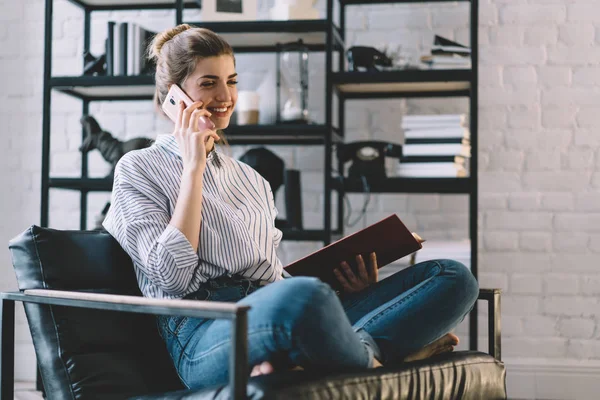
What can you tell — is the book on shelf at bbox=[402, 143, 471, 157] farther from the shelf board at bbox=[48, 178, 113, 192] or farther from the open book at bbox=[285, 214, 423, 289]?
the shelf board at bbox=[48, 178, 113, 192]

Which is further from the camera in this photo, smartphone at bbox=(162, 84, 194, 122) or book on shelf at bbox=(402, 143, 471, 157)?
book on shelf at bbox=(402, 143, 471, 157)

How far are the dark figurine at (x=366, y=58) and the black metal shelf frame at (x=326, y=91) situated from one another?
0.15 ft

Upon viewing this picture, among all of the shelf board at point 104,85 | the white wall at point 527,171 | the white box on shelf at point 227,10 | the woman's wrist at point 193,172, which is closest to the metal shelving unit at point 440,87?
the white wall at point 527,171

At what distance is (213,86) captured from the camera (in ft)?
6.72

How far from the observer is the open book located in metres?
1.85

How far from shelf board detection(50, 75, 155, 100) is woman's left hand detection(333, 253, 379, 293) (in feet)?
4.37

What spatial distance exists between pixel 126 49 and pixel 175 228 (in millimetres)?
1514

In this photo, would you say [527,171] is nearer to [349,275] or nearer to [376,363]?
[349,275]

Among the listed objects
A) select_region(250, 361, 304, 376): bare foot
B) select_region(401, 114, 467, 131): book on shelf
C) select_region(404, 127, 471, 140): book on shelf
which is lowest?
select_region(250, 361, 304, 376): bare foot

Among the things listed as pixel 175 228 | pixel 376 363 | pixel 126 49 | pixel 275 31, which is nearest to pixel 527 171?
pixel 275 31

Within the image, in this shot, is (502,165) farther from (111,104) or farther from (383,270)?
(111,104)

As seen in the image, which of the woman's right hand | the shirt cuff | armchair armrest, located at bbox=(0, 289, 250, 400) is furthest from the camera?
the woman's right hand

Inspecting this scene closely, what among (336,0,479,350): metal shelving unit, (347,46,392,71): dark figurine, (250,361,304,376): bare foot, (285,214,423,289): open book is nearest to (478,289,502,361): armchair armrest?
(285,214,423,289): open book

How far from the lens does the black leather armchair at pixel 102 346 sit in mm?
1593
